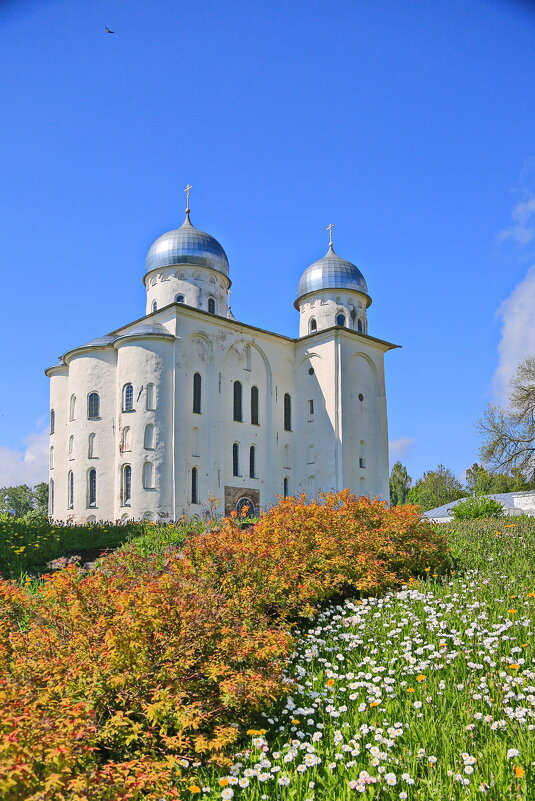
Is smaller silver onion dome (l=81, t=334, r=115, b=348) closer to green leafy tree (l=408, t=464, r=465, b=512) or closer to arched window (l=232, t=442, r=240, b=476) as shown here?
arched window (l=232, t=442, r=240, b=476)

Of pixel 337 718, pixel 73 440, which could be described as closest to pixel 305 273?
pixel 73 440

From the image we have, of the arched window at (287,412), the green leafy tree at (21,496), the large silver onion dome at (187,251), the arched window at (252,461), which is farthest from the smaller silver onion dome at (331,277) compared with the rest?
the green leafy tree at (21,496)

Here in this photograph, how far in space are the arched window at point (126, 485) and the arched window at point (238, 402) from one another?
16.5ft

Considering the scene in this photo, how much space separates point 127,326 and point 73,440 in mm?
5391

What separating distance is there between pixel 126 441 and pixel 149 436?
2.91 feet

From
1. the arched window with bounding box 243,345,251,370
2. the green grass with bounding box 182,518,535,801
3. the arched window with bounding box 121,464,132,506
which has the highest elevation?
the arched window with bounding box 243,345,251,370

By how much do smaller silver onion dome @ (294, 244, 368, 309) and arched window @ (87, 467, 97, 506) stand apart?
13.7 meters

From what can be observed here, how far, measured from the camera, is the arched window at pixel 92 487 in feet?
81.8

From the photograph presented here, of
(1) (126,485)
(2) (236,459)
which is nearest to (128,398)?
(1) (126,485)

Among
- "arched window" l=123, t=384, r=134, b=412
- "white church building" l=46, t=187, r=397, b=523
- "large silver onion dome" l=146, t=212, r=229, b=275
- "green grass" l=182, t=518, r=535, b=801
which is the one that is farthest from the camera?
"large silver onion dome" l=146, t=212, r=229, b=275

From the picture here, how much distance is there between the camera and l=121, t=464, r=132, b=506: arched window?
79.2ft

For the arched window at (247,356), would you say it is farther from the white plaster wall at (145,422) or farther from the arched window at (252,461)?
the white plaster wall at (145,422)

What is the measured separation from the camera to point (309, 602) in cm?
770

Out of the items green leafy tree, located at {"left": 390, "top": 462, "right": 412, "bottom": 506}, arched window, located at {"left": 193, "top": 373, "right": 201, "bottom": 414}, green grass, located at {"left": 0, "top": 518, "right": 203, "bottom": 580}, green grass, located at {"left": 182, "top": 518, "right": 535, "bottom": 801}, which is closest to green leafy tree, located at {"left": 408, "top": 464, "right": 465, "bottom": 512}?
green leafy tree, located at {"left": 390, "top": 462, "right": 412, "bottom": 506}
